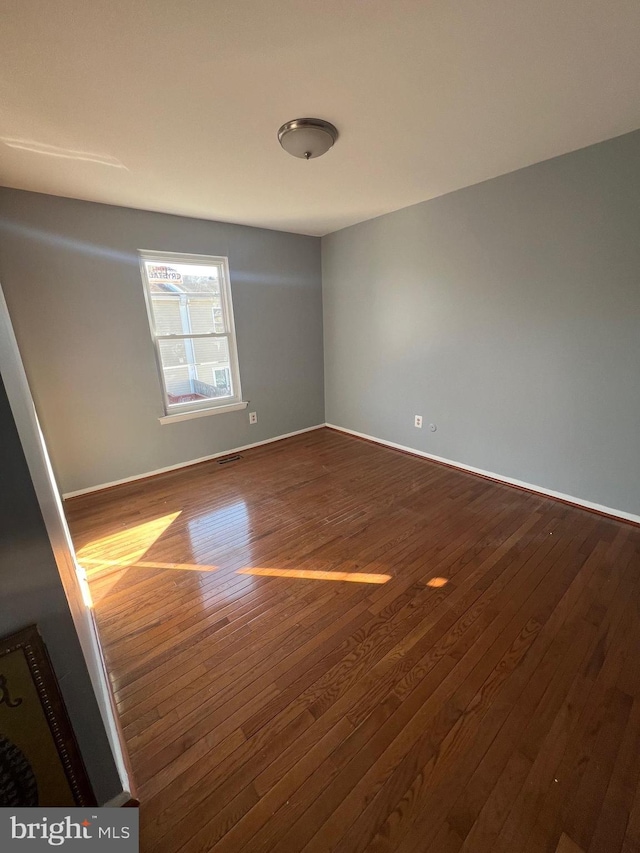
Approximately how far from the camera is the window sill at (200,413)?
10.9ft

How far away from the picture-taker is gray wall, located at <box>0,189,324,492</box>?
2506 millimetres

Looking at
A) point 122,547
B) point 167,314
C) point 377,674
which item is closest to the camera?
point 377,674

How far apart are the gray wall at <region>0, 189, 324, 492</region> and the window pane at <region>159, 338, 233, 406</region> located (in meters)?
0.16

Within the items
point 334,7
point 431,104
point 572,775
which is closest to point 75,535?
point 572,775

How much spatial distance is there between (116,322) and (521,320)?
3.35m

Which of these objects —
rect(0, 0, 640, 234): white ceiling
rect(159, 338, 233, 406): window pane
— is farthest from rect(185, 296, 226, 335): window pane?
rect(0, 0, 640, 234): white ceiling

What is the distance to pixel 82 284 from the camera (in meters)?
2.69

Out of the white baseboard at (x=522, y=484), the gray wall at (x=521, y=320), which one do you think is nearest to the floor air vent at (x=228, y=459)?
the white baseboard at (x=522, y=484)

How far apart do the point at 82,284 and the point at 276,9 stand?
7.88 ft

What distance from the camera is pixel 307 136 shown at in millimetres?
1742

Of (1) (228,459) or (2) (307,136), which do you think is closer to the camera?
(2) (307,136)

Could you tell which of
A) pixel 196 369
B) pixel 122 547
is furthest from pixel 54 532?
pixel 196 369

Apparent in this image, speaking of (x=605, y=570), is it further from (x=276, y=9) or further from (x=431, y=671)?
(x=276, y=9)

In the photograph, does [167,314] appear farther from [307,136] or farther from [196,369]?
[307,136]
